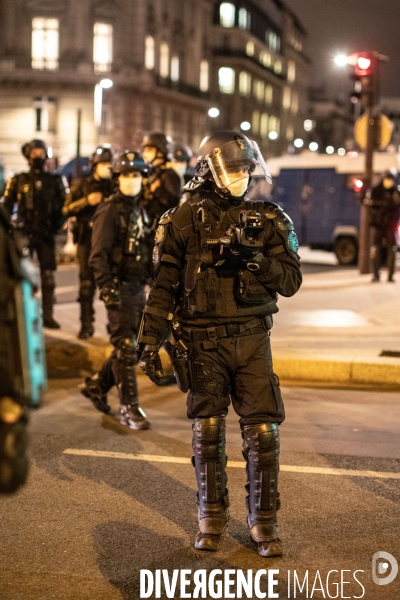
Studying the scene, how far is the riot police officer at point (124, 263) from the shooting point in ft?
22.6

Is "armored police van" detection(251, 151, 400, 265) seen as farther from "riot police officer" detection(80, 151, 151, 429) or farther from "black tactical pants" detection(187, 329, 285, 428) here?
"black tactical pants" detection(187, 329, 285, 428)

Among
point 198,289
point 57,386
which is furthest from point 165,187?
point 198,289

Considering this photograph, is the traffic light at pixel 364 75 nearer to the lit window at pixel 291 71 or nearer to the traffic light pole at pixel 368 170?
the traffic light pole at pixel 368 170

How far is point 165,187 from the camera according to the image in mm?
9281

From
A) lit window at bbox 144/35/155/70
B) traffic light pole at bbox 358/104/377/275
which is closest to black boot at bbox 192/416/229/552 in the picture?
traffic light pole at bbox 358/104/377/275

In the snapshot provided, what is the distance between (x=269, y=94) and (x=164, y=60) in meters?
39.0

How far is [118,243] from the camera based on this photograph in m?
7.00

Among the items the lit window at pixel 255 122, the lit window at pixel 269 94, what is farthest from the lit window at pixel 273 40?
the lit window at pixel 255 122

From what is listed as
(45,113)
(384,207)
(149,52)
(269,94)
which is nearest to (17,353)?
(384,207)

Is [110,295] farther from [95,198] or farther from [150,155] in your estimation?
[95,198]

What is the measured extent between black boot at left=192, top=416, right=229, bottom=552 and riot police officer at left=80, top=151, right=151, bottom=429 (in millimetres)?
2337

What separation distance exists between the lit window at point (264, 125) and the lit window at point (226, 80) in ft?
33.1

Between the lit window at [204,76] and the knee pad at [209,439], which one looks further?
the lit window at [204,76]

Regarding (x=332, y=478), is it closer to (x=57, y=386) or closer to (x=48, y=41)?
(x=57, y=386)
